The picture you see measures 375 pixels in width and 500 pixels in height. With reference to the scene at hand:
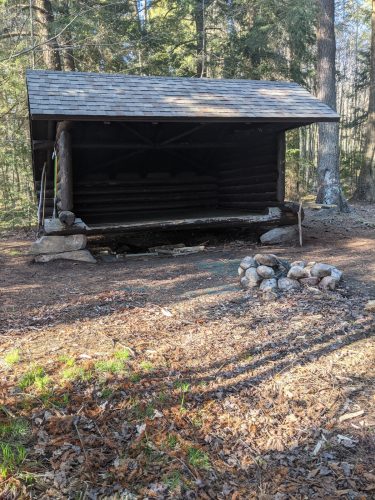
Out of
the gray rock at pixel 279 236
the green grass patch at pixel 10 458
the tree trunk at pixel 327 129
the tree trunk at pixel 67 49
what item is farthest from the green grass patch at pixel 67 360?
the tree trunk at pixel 67 49

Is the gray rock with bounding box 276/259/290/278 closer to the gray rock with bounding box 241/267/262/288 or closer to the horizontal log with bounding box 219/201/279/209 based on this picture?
the gray rock with bounding box 241/267/262/288

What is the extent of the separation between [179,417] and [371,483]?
3.84 feet

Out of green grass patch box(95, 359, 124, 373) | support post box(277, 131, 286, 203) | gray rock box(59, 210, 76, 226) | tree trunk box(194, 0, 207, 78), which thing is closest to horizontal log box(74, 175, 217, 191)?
support post box(277, 131, 286, 203)

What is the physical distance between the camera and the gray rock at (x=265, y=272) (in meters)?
5.32

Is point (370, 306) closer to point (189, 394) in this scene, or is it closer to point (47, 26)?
point (189, 394)

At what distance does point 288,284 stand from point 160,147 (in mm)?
6178

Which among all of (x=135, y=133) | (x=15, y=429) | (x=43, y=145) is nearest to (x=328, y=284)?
(x=15, y=429)

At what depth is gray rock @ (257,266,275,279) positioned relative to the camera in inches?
209

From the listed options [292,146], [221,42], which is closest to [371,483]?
[221,42]

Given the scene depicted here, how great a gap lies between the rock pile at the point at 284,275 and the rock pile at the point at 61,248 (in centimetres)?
350

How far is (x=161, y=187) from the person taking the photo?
12188 millimetres

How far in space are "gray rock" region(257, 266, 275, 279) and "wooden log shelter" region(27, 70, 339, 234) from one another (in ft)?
11.6

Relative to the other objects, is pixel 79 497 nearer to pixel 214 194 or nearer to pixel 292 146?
pixel 214 194

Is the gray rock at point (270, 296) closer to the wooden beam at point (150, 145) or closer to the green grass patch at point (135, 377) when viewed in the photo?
the green grass patch at point (135, 377)
